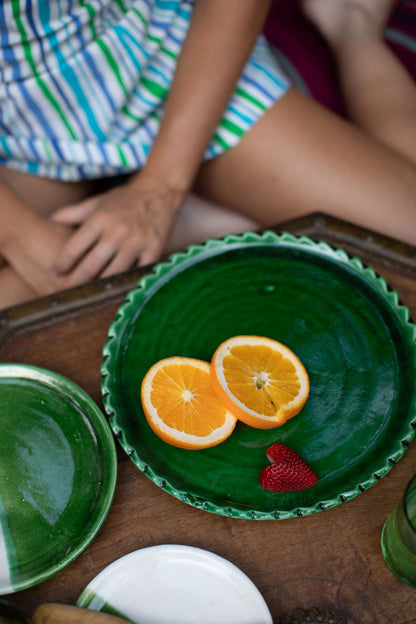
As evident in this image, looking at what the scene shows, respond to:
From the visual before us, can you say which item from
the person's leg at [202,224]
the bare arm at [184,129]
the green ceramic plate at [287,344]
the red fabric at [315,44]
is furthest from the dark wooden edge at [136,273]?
the red fabric at [315,44]

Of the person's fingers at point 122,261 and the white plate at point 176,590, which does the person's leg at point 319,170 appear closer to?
the person's fingers at point 122,261

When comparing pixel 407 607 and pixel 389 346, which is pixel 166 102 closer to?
pixel 389 346

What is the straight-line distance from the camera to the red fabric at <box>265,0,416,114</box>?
120 cm

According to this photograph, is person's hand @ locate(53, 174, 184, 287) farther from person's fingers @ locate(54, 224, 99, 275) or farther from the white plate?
the white plate

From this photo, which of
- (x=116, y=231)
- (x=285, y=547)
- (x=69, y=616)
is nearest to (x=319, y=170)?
(x=116, y=231)

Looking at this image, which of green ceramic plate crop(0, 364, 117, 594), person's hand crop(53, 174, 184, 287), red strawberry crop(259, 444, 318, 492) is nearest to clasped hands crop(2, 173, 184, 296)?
person's hand crop(53, 174, 184, 287)

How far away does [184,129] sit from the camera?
0.82 meters

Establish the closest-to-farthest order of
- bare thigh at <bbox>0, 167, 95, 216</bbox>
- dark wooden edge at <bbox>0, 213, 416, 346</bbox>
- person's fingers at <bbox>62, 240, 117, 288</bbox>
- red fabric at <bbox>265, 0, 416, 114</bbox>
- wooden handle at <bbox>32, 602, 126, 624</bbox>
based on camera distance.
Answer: wooden handle at <bbox>32, 602, 126, 624</bbox> < dark wooden edge at <bbox>0, 213, 416, 346</bbox> < person's fingers at <bbox>62, 240, 117, 288</bbox> < bare thigh at <bbox>0, 167, 95, 216</bbox> < red fabric at <bbox>265, 0, 416, 114</bbox>

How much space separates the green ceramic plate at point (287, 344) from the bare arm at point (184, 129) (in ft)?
0.67

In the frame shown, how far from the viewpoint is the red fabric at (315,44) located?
47.1 inches

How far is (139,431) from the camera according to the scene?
50 cm

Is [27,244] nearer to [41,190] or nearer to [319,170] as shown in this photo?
[41,190]

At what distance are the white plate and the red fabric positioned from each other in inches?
40.9

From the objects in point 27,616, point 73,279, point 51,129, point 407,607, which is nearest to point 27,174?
point 51,129
